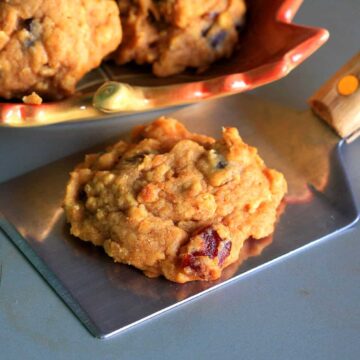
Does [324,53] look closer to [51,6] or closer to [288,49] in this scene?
[288,49]

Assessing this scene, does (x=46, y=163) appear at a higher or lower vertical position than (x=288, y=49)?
lower

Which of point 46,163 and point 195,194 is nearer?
point 195,194

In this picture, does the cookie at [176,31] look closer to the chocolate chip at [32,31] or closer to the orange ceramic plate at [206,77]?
the orange ceramic plate at [206,77]

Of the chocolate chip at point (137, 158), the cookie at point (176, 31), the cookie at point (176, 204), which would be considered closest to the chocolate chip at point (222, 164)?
the cookie at point (176, 204)

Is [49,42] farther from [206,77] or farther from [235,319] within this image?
[235,319]

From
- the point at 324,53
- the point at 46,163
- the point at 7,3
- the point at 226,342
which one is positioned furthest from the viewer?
the point at 324,53

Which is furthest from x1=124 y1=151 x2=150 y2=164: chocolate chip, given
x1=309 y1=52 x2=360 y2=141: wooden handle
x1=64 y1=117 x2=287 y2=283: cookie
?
x1=309 y1=52 x2=360 y2=141: wooden handle

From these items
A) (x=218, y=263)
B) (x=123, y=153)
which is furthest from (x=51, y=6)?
(x=218, y=263)
